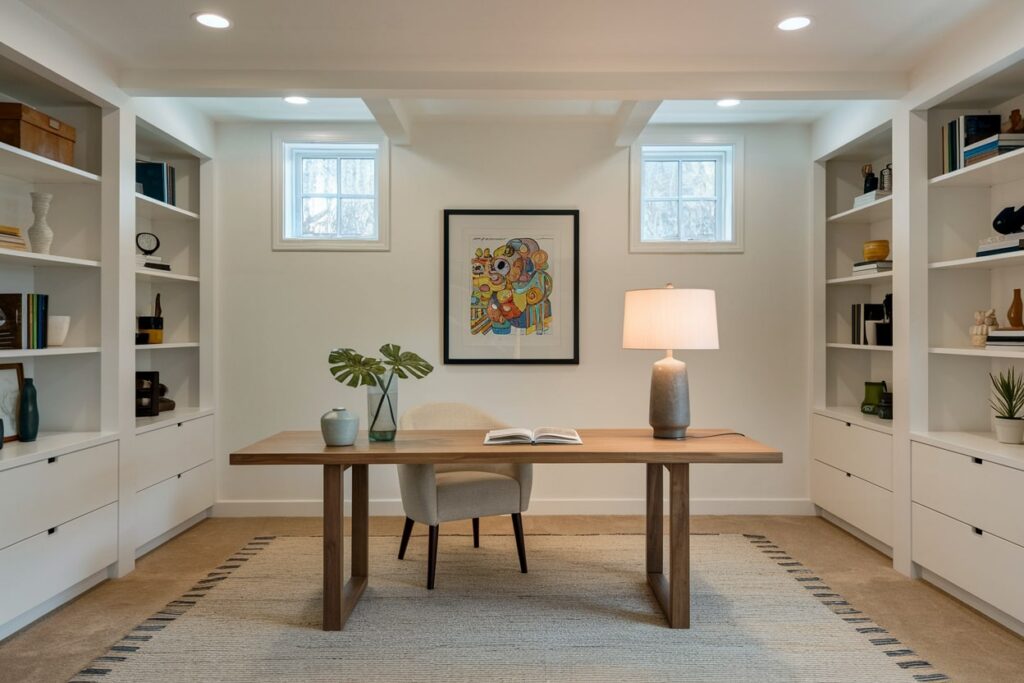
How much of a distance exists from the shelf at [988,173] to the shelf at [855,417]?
4.19 ft

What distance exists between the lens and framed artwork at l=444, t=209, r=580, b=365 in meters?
4.43

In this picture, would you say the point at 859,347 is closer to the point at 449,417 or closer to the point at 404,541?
the point at 449,417

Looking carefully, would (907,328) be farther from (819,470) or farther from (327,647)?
(327,647)

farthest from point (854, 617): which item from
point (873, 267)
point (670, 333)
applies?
point (873, 267)

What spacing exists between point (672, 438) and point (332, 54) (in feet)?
7.80

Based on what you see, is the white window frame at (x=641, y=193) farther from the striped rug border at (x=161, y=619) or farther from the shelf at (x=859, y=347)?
the striped rug border at (x=161, y=619)

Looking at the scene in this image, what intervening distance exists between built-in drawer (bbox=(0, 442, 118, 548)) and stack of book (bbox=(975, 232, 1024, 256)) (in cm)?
415

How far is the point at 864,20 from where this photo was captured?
2.84 meters

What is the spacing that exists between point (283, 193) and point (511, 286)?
1635 millimetres

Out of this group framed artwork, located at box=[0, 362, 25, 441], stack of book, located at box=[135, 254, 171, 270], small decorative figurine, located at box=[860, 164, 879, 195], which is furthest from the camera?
small decorative figurine, located at box=[860, 164, 879, 195]

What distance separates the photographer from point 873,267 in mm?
3918

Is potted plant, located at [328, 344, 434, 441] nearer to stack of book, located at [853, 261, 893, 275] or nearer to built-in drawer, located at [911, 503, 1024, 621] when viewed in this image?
built-in drawer, located at [911, 503, 1024, 621]

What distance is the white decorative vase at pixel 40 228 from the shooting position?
3.11m

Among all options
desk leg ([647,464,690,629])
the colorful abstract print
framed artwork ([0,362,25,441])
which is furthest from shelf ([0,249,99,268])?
desk leg ([647,464,690,629])
